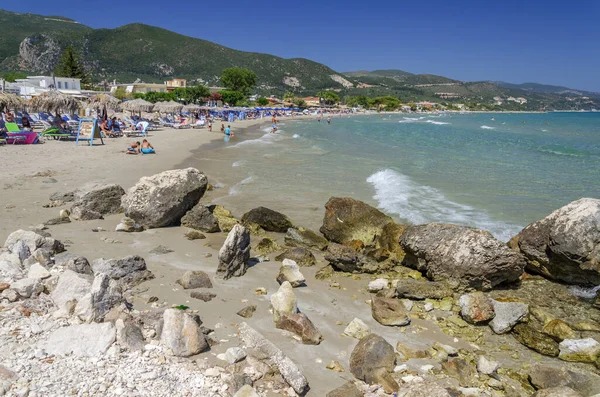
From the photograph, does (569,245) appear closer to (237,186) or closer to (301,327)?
(301,327)

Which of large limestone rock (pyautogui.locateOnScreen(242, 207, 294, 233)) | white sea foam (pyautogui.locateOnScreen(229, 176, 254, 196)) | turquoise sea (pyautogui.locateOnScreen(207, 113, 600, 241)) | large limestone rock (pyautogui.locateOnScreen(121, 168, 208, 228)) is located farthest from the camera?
white sea foam (pyautogui.locateOnScreen(229, 176, 254, 196))

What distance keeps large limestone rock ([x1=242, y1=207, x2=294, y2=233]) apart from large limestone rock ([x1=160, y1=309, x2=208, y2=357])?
5486 mm

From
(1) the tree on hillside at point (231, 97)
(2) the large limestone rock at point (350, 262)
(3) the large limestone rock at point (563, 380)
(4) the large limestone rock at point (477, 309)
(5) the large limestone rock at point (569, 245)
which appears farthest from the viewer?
(1) the tree on hillside at point (231, 97)

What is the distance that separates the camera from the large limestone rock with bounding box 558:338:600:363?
5465mm

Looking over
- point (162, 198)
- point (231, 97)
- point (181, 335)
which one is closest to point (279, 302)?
point (181, 335)

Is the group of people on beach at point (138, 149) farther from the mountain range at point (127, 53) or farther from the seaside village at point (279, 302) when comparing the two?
the mountain range at point (127, 53)

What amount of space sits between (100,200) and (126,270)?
14.2 feet

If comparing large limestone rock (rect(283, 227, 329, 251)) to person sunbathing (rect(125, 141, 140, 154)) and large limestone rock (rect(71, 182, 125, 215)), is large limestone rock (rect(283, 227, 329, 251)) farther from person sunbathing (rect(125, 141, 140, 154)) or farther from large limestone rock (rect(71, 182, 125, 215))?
person sunbathing (rect(125, 141, 140, 154))

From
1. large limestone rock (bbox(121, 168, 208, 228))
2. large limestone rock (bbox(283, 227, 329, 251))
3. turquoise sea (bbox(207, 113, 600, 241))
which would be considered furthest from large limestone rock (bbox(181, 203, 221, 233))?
turquoise sea (bbox(207, 113, 600, 241))

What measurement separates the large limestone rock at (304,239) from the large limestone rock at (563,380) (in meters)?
5.01

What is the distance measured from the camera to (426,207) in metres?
12.9

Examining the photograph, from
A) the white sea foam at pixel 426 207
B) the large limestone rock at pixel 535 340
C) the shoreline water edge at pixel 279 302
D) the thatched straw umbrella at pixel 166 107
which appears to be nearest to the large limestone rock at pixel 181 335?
the shoreline water edge at pixel 279 302

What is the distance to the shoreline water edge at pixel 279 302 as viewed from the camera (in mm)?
4277

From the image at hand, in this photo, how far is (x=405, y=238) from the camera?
8.38 metres
